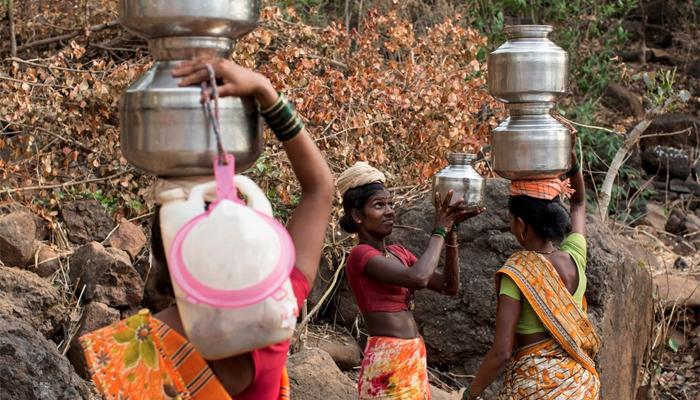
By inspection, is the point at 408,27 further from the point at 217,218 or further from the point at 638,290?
the point at 217,218

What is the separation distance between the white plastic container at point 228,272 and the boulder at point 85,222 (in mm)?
3801

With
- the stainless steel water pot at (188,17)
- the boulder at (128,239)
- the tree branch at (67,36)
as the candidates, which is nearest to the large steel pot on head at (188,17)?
the stainless steel water pot at (188,17)

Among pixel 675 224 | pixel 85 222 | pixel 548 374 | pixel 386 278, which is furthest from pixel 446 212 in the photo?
pixel 675 224

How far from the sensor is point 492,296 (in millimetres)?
5766

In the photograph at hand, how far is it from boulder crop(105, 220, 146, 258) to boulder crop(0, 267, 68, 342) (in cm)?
60

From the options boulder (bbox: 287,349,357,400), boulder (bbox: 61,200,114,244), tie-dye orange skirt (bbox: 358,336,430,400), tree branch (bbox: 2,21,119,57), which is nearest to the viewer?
tie-dye orange skirt (bbox: 358,336,430,400)

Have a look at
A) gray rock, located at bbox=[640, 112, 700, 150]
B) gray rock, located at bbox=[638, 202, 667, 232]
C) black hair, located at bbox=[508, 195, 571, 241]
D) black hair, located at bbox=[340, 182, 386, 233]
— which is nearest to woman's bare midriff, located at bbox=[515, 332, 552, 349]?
black hair, located at bbox=[508, 195, 571, 241]

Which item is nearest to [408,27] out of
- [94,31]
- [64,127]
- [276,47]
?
[276,47]

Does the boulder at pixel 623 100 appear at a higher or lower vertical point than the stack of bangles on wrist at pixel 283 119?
lower

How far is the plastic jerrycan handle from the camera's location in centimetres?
213

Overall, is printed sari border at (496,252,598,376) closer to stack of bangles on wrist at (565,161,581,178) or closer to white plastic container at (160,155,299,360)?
stack of bangles on wrist at (565,161,581,178)

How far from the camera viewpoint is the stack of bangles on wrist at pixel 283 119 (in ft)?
7.84

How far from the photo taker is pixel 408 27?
7.70m

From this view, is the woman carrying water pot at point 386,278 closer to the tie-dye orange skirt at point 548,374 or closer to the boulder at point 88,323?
the tie-dye orange skirt at point 548,374
